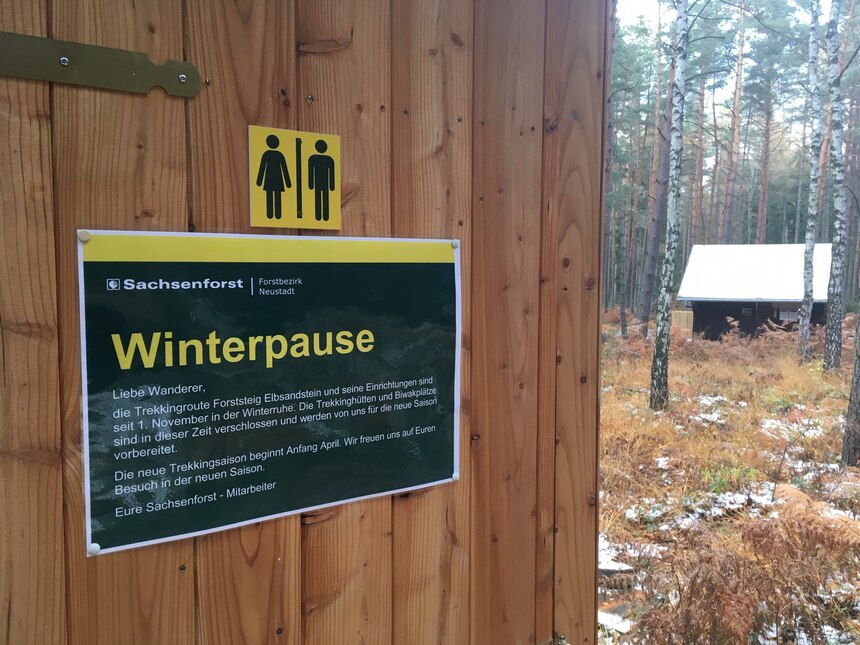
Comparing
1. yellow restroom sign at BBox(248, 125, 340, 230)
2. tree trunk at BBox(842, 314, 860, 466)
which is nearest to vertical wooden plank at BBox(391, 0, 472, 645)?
yellow restroom sign at BBox(248, 125, 340, 230)

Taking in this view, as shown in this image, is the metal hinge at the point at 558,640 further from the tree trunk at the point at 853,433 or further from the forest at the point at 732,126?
the forest at the point at 732,126

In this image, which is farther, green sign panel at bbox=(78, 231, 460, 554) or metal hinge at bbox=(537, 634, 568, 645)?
metal hinge at bbox=(537, 634, 568, 645)

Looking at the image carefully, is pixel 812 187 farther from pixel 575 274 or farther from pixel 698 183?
pixel 698 183

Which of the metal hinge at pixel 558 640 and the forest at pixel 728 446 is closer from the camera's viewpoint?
the metal hinge at pixel 558 640

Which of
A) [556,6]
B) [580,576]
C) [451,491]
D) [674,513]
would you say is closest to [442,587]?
[451,491]

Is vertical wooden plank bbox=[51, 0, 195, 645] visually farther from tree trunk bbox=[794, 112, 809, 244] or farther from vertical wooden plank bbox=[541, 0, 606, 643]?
tree trunk bbox=[794, 112, 809, 244]

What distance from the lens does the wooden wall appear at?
3.45 ft

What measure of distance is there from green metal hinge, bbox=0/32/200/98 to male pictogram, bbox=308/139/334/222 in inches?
10.2

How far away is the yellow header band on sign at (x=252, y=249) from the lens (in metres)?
1.09

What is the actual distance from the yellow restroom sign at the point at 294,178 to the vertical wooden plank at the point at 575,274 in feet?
2.07

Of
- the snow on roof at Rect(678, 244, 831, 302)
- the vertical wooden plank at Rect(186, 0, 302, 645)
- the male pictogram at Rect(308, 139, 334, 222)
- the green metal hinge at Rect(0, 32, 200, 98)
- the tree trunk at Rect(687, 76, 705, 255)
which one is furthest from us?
the tree trunk at Rect(687, 76, 705, 255)

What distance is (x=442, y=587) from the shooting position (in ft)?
5.01

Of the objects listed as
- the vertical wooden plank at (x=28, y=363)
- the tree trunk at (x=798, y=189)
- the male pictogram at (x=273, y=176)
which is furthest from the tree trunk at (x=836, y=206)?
the tree trunk at (x=798, y=189)

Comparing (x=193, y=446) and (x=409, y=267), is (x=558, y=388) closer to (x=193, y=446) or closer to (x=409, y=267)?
(x=409, y=267)
